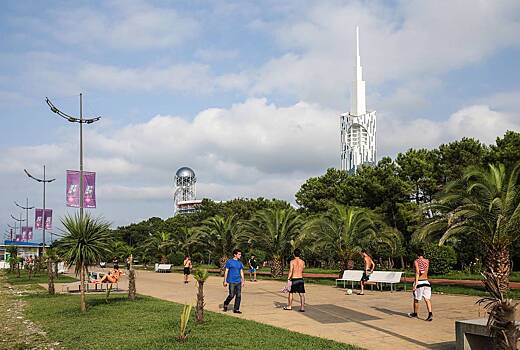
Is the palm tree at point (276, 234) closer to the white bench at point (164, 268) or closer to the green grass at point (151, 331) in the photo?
the white bench at point (164, 268)

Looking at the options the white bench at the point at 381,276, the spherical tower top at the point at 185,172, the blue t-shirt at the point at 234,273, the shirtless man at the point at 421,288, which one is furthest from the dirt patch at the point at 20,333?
the spherical tower top at the point at 185,172

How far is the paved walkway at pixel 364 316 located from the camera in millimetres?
10281

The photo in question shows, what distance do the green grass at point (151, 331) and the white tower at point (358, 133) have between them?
101038mm

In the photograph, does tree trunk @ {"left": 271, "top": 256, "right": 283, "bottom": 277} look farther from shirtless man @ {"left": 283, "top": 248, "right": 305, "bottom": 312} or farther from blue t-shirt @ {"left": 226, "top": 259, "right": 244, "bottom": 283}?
blue t-shirt @ {"left": 226, "top": 259, "right": 244, "bottom": 283}

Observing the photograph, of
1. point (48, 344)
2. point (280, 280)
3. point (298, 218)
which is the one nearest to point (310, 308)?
point (48, 344)

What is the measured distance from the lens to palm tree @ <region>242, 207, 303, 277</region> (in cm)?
3159

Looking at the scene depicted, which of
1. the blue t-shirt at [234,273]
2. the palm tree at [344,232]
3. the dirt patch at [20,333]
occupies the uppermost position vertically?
the palm tree at [344,232]

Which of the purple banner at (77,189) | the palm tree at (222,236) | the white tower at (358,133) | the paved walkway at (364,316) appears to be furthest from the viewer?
the white tower at (358,133)

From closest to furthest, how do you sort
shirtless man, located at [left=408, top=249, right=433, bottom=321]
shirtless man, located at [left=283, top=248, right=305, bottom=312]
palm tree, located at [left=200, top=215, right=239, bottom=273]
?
shirtless man, located at [left=408, top=249, right=433, bottom=321] → shirtless man, located at [left=283, top=248, right=305, bottom=312] → palm tree, located at [left=200, top=215, right=239, bottom=273]

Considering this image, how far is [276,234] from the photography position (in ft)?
104

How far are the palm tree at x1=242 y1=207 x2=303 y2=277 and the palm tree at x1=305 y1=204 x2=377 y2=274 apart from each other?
488 cm

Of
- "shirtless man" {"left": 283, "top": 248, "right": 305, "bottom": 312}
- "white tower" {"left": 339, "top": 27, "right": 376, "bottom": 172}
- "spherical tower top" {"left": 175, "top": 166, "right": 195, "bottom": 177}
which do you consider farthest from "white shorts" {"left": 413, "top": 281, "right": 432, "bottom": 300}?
"spherical tower top" {"left": 175, "top": 166, "right": 195, "bottom": 177}

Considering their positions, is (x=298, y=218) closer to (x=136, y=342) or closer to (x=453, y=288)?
(x=453, y=288)

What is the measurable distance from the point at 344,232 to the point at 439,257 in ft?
22.8
